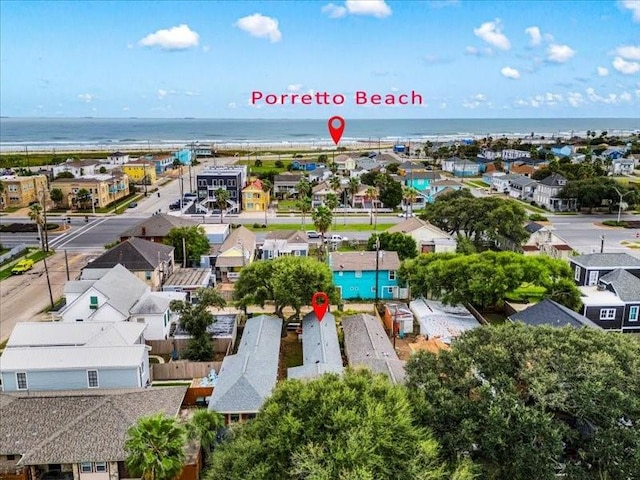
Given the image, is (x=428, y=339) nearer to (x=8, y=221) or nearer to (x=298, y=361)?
(x=298, y=361)

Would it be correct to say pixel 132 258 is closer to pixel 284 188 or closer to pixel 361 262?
pixel 361 262

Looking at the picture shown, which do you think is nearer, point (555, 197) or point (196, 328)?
point (196, 328)

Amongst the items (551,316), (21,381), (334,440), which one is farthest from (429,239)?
(334,440)

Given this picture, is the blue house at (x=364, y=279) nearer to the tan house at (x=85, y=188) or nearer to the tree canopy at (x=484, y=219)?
the tree canopy at (x=484, y=219)

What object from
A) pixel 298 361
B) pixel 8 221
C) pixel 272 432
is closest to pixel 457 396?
pixel 272 432

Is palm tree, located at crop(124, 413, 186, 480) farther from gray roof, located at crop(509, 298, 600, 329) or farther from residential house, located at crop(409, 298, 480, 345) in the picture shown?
gray roof, located at crop(509, 298, 600, 329)

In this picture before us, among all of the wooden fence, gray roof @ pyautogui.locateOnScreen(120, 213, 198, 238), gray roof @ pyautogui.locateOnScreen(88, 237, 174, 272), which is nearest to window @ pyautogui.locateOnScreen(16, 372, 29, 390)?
the wooden fence
